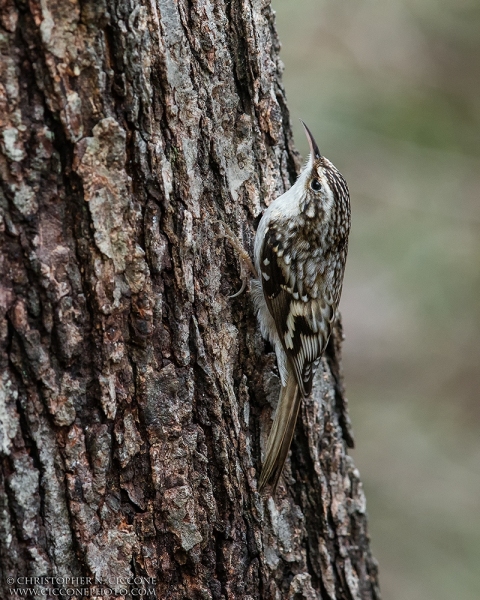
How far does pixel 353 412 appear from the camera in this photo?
5.70 m

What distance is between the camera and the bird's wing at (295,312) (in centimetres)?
236

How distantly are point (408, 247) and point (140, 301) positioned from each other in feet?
13.8

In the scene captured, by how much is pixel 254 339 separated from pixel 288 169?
0.61 metres

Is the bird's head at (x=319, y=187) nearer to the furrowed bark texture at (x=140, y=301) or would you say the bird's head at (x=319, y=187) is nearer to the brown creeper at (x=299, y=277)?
the brown creeper at (x=299, y=277)

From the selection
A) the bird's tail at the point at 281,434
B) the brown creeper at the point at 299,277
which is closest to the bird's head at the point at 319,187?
the brown creeper at the point at 299,277


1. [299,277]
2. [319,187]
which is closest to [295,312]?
[299,277]

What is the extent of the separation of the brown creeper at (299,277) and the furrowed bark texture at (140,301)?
0.08 meters

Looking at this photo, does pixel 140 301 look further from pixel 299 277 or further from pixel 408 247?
pixel 408 247

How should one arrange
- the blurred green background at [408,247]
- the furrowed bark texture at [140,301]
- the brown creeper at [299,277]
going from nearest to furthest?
the furrowed bark texture at [140,301]
the brown creeper at [299,277]
the blurred green background at [408,247]

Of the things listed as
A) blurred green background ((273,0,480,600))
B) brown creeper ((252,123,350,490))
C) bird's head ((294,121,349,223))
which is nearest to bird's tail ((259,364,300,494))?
brown creeper ((252,123,350,490))

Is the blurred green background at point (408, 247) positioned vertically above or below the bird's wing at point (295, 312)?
above

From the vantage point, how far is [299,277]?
8.67ft

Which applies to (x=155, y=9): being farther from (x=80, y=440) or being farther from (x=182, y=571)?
(x=182, y=571)

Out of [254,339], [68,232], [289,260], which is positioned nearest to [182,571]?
[254,339]
